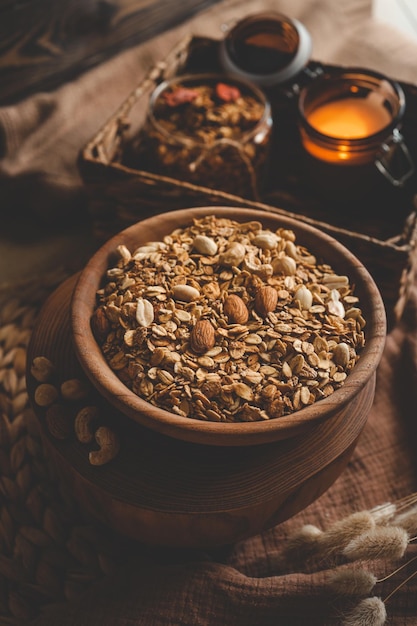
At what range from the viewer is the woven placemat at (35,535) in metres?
0.95

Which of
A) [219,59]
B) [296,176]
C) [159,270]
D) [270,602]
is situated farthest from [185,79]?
[270,602]

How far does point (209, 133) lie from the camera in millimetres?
1172

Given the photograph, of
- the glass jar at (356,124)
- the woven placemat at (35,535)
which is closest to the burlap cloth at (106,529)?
the woven placemat at (35,535)

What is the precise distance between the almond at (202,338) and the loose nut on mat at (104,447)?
149 mm

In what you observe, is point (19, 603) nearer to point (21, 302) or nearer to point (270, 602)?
point (270, 602)

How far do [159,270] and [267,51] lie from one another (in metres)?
0.67

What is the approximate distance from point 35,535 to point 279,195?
712 mm

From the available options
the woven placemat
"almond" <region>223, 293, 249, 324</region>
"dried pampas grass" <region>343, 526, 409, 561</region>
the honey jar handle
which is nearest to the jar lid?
the honey jar handle

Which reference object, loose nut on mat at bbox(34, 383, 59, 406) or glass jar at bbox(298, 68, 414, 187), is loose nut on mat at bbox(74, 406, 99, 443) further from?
glass jar at bbox(298, 68, 414, 187)

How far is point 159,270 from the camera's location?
87cm

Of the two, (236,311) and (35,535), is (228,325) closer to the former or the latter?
(236,311)

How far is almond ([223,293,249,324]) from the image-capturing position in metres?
0.82

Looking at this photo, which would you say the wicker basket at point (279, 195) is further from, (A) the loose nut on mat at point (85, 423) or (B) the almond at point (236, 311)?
(A) the loose nut on mat at point (85, 423)

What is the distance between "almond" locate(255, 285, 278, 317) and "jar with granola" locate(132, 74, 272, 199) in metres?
0.39
